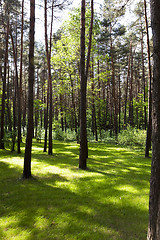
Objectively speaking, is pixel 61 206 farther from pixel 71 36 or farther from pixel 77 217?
pixel 71 36

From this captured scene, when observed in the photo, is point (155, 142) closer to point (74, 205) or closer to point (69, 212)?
point (69, 212)

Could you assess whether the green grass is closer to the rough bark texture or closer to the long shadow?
the long shadow

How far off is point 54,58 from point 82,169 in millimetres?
11377

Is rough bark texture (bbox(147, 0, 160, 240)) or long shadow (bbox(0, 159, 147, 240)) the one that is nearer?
rough bark texture (bbox(147, 0, 160, 240))

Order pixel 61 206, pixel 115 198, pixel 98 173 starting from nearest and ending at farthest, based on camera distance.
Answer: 1. pixel 61 206
2. pixel 115 198
3. pixel 98 173

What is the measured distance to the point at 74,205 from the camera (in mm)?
5078

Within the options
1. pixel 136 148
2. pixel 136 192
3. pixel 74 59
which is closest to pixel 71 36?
pixel 74 59

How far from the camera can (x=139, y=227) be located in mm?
4070

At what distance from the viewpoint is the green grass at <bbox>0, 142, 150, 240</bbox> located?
387cm

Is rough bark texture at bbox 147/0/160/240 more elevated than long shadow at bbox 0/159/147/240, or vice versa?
rough bark texture at bbox 147/0/160/240

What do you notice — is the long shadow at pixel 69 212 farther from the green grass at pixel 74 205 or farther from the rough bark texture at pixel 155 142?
the rough bark texture at pixel 155 142

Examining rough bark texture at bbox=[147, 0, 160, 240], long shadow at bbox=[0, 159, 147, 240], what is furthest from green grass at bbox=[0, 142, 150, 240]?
rough bark texture at bbox=[147, 0, 160, 240]

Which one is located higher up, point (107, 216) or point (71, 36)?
point (71, 36)

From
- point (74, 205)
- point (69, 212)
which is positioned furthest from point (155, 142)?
point (74, 205)
